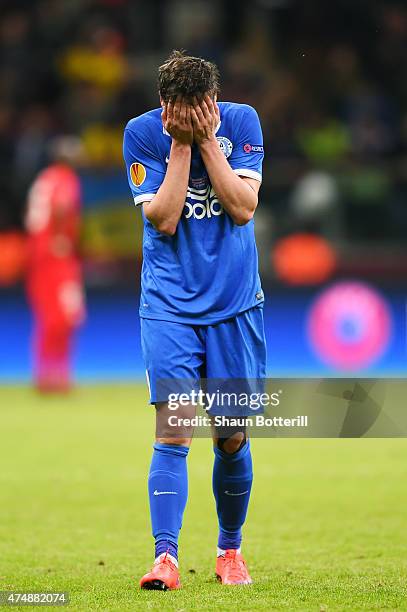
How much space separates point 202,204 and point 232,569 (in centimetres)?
154

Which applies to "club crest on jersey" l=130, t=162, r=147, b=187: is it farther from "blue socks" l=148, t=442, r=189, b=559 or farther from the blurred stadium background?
the blurred stadium background

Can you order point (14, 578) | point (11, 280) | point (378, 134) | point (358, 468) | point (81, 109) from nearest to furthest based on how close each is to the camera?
point (14, 578) → point (358, 468) → point (11, 280) → point (378, 134) → point (81, 109)

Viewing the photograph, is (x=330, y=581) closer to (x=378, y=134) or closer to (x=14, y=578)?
(x=14, y=578)

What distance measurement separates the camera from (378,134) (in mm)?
16594

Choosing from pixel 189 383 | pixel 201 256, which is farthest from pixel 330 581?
pixel 201 256

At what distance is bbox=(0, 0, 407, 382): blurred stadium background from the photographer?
599 inches

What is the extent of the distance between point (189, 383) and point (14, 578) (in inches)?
48.5

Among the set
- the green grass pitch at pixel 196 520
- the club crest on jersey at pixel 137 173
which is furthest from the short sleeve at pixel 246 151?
the green grass pitch at pixel 196 520

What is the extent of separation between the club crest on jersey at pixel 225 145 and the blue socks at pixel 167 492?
1228mm

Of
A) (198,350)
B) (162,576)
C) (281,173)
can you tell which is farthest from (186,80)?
(281,173)

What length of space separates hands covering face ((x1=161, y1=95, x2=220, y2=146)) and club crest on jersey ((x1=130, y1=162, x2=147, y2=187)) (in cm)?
22

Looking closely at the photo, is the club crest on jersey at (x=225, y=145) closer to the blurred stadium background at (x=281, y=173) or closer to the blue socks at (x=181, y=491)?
the blue socks at (x=181, y=491)

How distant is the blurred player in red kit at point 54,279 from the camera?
14.0 metres

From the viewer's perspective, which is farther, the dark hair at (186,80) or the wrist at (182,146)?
the wrist at (182,146)
